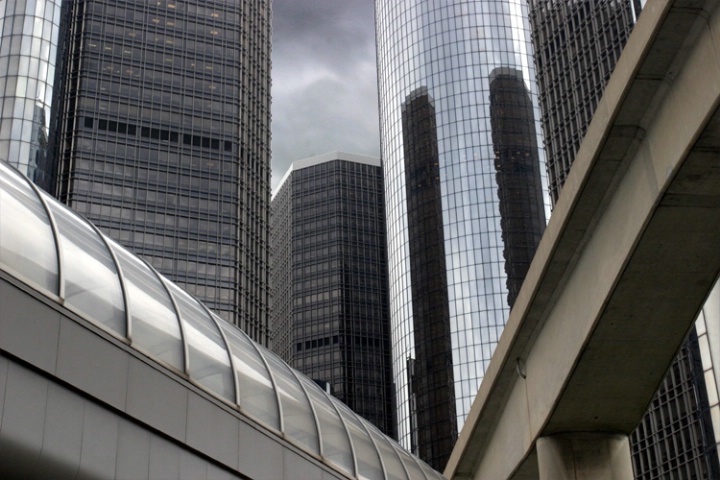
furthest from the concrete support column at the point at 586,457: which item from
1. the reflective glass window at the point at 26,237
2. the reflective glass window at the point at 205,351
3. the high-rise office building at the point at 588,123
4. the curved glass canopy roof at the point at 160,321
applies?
the high-rise office building at the point at 588,123

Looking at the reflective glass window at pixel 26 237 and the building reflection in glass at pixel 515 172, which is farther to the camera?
the building reflection in glass at pixel 515 172

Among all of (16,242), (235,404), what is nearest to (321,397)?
(235,404)

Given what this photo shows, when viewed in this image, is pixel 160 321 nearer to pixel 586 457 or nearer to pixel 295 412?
pixel 295 412

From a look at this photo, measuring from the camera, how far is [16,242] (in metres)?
16.2

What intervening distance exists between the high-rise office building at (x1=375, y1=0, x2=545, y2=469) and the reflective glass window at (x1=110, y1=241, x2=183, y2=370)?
149 meters

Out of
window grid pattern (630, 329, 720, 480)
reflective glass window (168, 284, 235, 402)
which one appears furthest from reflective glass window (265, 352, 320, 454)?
window grid pattern (630, 329, 720, 480)

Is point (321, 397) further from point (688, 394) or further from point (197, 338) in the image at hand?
point (688, 394)

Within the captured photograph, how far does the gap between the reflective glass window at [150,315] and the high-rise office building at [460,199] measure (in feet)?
489

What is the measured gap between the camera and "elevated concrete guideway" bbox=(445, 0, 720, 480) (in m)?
15.0

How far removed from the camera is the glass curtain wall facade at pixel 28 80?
12225 cm

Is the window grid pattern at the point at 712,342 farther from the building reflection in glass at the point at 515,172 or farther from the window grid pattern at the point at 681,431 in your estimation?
the building reflection in glass at the point at 515,172

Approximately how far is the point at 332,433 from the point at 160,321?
740 centimetres

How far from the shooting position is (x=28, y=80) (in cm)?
12512

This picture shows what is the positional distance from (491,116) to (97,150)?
7934 centimetres
